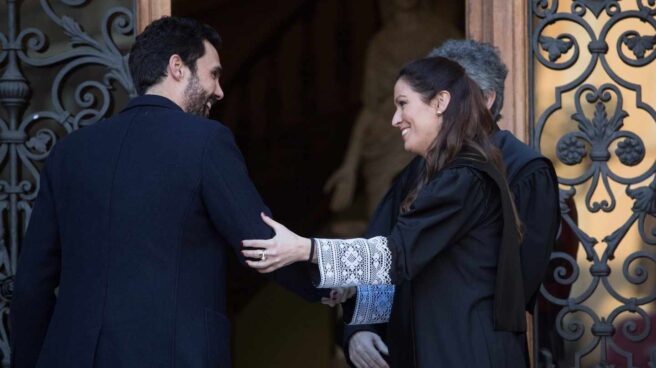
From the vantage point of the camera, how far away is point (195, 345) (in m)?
3.93

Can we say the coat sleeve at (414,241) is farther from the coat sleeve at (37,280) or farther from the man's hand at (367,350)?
the coat sleeve at (37,280)

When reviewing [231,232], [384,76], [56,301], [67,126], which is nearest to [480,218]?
[231,232]

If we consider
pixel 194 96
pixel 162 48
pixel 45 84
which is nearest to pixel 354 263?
pixel 194 96

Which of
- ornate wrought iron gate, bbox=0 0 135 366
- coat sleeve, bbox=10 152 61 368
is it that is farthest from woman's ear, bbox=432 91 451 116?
ornate wrought iron gate, bbox=0 0 135 366

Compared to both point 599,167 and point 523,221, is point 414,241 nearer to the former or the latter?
point 523,221

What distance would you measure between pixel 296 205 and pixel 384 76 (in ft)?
2.96

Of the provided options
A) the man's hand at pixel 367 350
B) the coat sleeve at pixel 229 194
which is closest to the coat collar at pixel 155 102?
the coat sleeve at pixel 229 194

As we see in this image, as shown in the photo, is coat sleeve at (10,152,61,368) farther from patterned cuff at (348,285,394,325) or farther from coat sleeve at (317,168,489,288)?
patterned cuff at (348,285,394,325)

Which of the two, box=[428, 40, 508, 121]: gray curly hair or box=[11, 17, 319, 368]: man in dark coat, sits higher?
box=[428, 40, 508, 121]: gray curly hair

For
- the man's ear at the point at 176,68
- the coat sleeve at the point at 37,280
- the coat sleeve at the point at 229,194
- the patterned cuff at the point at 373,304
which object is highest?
the man's ear at the point at 176,68

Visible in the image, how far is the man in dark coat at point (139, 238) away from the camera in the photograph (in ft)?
12.9

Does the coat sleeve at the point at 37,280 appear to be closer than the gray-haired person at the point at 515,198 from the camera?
Yes

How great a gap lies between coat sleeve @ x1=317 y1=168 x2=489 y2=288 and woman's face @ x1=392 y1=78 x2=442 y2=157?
0.15m

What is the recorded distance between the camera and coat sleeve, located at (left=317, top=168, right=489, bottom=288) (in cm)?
398
